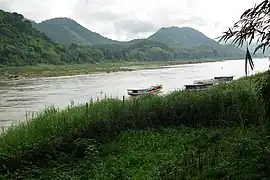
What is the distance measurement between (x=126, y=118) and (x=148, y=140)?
147 cm

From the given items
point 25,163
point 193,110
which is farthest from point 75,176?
point 193,110

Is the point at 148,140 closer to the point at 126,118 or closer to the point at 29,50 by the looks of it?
the point at 126,118

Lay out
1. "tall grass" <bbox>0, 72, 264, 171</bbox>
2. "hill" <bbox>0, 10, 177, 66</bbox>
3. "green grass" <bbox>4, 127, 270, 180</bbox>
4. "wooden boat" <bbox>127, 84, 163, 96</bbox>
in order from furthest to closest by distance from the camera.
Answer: "hill" <bbox>0, 10, 177, 66</bbox>
"wooden boat" <bbox>127, 84, 163, 96</bbox>
"tall grass" <bbox>0, 72, 264, 171</bbox>
"green grass" <bbox>4, 127, 270, 180</bbox>

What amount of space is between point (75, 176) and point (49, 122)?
326 cm

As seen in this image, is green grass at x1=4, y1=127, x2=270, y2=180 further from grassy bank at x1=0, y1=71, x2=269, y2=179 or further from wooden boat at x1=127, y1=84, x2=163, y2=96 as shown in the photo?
wooden boat at x1=127, y1=84, x2=163, y2=96

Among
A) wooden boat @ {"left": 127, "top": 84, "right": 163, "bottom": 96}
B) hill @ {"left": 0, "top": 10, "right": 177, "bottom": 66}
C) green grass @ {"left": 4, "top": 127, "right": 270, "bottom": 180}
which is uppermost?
hill @ {"left": 0, "top": 10, "right": 177, "bottom": 66}

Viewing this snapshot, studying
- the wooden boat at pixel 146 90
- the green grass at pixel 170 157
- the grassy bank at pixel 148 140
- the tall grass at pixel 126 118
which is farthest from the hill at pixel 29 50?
the green grass at pixel 170 157

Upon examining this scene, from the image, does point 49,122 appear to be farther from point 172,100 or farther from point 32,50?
point 32,50

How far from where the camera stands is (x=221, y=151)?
25.1 feet

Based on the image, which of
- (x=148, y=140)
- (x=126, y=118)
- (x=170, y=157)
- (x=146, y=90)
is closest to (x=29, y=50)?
(x=146, y=90)

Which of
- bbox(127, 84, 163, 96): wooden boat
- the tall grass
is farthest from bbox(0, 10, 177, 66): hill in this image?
the tall grass

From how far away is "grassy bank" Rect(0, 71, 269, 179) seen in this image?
6883 millimetres

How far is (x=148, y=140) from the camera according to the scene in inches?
Result: 403

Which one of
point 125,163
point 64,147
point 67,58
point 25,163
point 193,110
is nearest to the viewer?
point 125,163
